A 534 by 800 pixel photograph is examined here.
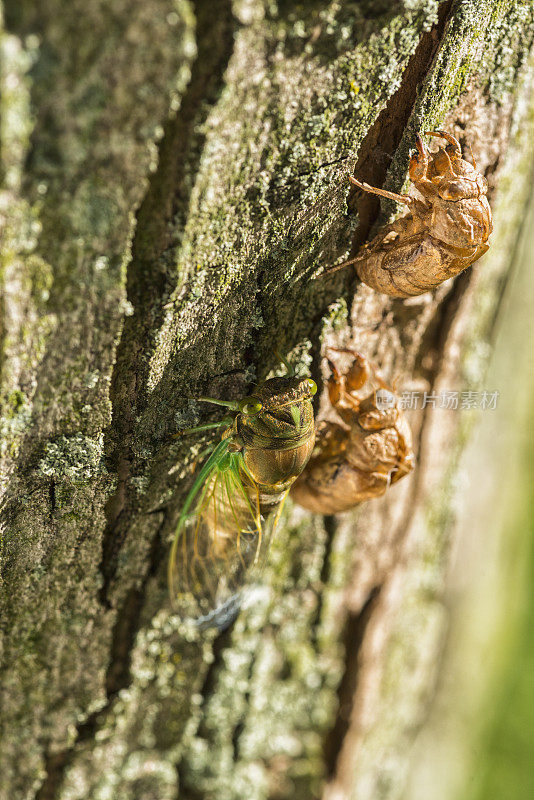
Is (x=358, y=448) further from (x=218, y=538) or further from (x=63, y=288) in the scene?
(x=63, y=288)

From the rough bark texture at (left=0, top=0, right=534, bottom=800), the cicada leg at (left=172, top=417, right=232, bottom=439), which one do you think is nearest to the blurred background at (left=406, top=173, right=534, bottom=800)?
the rough bark texture at (left=0, top=0, right=534, bottom=800)

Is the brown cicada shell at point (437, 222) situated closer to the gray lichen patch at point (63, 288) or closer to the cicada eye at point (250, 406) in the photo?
the cicada eye at point (250, 406)

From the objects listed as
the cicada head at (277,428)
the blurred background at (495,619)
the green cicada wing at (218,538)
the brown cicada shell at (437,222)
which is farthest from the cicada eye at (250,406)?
the blurred background at (495,619)

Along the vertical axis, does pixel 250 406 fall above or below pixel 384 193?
below

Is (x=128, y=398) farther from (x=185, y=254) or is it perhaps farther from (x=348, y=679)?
(x=348, y=679)

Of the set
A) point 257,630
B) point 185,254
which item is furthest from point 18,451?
point 257,630

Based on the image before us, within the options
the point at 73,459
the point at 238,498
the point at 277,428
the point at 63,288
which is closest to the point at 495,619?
the point at 238,498
